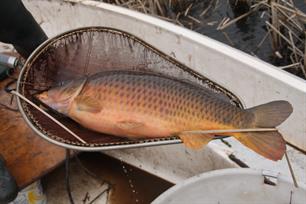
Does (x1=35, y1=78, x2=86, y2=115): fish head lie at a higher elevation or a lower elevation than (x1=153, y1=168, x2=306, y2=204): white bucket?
higher

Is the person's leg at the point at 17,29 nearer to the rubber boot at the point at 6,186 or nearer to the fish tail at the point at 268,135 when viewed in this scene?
the rubber boot at the point at 6,186

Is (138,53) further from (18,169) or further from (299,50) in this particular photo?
(299,50)

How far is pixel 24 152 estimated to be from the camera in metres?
2.50

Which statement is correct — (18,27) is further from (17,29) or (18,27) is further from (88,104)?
(88,104)

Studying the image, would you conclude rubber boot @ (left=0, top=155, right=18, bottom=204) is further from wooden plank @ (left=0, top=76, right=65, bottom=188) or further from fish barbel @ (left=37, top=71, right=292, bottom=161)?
fish barbel @ (left=37, top=71, right=292, bottom=161)

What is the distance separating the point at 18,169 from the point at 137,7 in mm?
2282

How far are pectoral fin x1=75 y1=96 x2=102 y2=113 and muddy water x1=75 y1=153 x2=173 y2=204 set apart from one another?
3.20 feet

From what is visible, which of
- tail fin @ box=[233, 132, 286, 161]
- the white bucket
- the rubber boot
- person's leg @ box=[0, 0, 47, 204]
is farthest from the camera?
person's leg @ box=[0, 0, 47, 204]

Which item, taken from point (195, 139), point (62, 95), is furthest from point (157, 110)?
point (62, 95)

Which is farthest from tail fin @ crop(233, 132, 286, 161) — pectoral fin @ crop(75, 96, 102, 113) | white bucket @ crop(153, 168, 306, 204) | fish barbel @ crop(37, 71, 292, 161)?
pectoral fin @ crop(75, 96, 102, 113)

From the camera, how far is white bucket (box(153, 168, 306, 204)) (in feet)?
6.46

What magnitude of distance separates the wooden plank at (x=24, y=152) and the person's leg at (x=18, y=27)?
1.36 feet

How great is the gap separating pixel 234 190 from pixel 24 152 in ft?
3.63

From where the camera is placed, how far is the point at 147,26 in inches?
111
